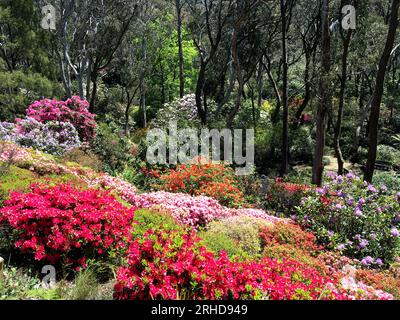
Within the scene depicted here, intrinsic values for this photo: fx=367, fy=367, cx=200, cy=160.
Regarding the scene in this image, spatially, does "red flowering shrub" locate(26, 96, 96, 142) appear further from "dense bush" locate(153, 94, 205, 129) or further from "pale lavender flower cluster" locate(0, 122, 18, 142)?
"dense bush" locate(153, 94, 205, 129)

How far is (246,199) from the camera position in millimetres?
9758

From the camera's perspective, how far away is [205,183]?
363 inches

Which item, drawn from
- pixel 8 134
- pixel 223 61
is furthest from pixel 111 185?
pixel 223 61

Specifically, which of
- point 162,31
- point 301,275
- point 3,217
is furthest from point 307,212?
point 162,31

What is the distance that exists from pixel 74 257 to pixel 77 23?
1831 cm

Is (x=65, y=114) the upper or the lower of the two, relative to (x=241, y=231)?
upper

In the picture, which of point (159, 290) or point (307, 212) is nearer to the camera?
point (159, 290)

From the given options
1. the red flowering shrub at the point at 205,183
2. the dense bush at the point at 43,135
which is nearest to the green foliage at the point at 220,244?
the red flowering shrub at the point at 205,183

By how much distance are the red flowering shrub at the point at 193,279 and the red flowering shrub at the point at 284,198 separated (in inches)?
218

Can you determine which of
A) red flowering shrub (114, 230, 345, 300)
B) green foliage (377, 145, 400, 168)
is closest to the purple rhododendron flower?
red flowering shrub (114, 230, 345, 300)

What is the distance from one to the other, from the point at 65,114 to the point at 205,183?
5865 mm

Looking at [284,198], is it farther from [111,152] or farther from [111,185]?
[111,152]

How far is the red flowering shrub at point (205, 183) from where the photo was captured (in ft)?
28.7
